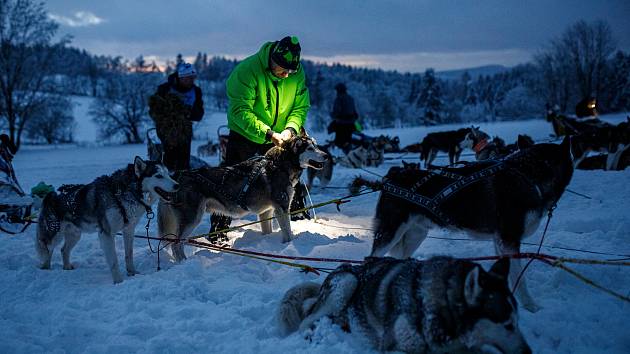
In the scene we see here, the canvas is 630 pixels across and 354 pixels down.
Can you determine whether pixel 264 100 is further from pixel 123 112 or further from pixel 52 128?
pixel 52 128

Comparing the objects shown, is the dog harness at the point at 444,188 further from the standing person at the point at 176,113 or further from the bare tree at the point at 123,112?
the bare tree at the point at 123,112

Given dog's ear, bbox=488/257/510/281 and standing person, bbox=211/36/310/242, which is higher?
standing person, bbox=211/36/310/242

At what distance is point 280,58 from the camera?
4414mm

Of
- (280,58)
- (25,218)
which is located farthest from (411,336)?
(25,218)

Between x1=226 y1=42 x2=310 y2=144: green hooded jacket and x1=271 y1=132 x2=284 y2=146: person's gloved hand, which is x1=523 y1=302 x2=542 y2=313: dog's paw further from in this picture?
x1=226 y1=42 x2=310 y2=144: green hooded jacket

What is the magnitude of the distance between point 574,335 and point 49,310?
11.2 feet

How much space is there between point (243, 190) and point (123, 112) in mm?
36939

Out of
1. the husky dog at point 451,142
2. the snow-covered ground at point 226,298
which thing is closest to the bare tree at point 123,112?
the husky dog at point 451,142

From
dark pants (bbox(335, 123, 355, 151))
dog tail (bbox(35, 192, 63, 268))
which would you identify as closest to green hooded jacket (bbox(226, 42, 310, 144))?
dog tail (bbox(35, 192, 63, 268))

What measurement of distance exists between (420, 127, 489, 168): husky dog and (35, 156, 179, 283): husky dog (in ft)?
26.0

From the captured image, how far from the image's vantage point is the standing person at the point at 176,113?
545 centimetres

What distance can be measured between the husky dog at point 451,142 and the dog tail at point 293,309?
831 cm

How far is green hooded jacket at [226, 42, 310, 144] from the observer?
4.58 meters

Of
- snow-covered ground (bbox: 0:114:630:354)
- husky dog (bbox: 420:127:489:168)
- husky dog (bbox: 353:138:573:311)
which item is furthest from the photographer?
husky dog (bbox: 420:127:489:168)
